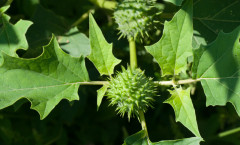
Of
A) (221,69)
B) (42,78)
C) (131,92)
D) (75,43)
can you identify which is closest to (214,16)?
(221,69)

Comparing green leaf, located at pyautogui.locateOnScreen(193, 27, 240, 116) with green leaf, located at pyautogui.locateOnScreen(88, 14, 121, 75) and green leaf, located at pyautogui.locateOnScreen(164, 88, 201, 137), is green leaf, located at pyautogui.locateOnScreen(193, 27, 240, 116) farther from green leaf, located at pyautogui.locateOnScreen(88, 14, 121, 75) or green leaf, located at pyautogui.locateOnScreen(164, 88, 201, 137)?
green leaf, located at pyautogui.locateOnScreen(88, 14, 121, 75)

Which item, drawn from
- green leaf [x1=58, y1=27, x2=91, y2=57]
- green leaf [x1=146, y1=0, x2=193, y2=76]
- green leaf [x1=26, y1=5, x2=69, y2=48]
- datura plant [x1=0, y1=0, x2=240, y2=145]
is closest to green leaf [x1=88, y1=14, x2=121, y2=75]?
datura plant [x1=0, y1=0, x2=240, y2=145]

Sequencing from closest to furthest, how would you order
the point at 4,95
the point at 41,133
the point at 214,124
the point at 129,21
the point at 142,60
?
the point at 4,95 < the point at 129,21 < the point at 142,60 < the point at 41,133 < the point at 214,124

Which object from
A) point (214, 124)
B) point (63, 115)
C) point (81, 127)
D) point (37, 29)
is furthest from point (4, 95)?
point (214, 124)

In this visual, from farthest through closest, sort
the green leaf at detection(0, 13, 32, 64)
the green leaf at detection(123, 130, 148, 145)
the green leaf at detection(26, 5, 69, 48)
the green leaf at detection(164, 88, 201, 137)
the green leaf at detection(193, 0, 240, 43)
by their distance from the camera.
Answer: the green leaf at detection(26, 5, 69, 48), the green leaf at detection(193, 0, 240, 43), the green leaf at detection(0, 13, 32, 64), the green leaf at detection(123, 130, 148, 145), the green leaf at detection(164, 88, 201, 137)

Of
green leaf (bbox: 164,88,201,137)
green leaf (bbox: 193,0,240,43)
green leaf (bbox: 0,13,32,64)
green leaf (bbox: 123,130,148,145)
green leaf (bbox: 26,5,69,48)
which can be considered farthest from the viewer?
green leaf (bbox: 26,5,69,48)

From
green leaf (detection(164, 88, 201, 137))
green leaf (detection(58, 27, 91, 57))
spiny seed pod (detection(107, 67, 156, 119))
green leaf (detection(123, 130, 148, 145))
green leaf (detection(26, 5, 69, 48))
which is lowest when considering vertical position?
green leaf (detection(123, 130, 148, 145))

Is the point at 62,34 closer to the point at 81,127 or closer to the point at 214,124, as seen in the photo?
the point at 81,127
